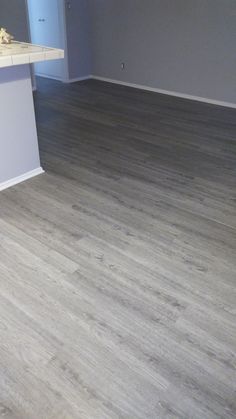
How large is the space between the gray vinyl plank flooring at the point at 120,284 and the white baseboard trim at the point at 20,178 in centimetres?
8

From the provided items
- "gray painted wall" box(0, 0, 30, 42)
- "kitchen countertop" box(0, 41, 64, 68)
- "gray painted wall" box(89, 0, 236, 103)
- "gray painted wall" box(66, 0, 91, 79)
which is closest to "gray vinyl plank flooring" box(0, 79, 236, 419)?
"kitchen countertop" box(0, 41, 64, 68)

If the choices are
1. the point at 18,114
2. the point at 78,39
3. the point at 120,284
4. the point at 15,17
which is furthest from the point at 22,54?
the point at 78,39

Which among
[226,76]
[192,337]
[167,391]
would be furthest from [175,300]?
[226,76]

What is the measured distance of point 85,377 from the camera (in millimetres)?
1442

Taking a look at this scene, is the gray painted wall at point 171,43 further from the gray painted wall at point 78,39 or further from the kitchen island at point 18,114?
the kitchen island at point 18,114

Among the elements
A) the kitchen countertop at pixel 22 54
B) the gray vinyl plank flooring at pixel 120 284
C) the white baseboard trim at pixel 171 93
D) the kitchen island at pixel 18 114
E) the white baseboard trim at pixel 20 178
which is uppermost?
the kitchen countertop at pixel 22 54

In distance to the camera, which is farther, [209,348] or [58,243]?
[58,243]

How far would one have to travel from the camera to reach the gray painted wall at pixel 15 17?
189 inches

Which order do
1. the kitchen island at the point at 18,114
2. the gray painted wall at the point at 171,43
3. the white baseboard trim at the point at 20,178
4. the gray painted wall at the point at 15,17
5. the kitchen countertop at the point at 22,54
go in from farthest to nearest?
the gray painted wall at the point at 15,17
the gray painted wall at the point at 171,43
the white baseboard trim at the point at 20,178
the kitchen island at the point at 18,114
the kitchen countertop at the point at 22,54

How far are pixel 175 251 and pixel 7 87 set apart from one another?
5.35 feet

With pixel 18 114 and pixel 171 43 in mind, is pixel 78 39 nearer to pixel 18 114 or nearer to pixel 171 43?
pixel 171 43

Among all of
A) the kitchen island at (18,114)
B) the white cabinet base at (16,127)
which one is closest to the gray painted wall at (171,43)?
the kitchen island at (18,114)

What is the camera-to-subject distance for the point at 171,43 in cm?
497

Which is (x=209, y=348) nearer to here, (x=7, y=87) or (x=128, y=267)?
(x=128, y=267)
